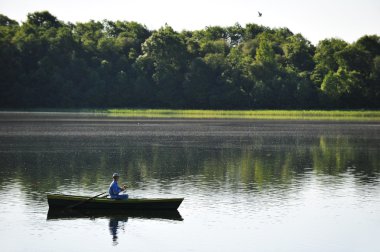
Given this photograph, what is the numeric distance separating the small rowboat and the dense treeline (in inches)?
3895

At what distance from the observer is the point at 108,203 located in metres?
28.3

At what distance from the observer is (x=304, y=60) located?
140 m

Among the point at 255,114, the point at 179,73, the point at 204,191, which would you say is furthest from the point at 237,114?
the point at 204,191

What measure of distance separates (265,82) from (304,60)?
12145 millimetres

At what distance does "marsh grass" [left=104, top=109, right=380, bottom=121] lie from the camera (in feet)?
409

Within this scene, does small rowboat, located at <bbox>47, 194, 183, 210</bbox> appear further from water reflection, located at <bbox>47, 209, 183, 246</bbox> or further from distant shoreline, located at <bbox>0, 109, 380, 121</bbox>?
distant shoreline, located at <bbox>0, 109, 380, 121</bbox>

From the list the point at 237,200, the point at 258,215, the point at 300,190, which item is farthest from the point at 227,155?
the point at 258,215

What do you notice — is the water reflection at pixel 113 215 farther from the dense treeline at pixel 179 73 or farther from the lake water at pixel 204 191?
the dense treeline at pixel 179 73

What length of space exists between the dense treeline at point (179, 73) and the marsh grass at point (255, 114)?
1.44 meters

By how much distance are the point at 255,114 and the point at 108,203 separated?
108148 mm

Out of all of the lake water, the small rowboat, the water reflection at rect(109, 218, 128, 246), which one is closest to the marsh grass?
the lake water

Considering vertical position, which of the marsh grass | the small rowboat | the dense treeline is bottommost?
the marsh grass

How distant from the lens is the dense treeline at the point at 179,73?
128 metres

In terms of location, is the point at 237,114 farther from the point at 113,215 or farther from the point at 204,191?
the point at 113,215
